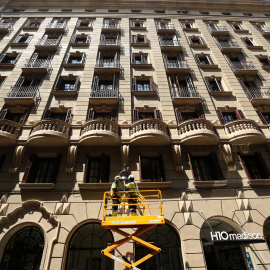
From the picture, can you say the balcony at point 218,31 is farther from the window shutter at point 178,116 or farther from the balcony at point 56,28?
the balcony at point 56,28

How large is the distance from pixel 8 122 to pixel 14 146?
5.30 ft

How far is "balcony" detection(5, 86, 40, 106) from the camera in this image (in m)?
13.4

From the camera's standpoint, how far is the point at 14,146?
37.6 ft

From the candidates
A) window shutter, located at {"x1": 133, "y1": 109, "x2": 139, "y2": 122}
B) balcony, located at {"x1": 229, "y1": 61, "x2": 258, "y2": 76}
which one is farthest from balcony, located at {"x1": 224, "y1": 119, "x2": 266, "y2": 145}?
balcony, located at {"x1": 229, "y1": 61, "x2": 258, "y2": 76}

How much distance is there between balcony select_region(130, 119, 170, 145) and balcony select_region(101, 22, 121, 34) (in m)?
14.7

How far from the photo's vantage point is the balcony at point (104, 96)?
1373cm

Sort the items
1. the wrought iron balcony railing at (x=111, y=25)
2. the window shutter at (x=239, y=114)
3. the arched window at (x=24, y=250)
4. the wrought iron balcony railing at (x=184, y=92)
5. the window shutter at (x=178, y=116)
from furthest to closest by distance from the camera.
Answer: the wrought iron balcony railing at (x=111, y=25), the wrought iron balcony railing at (x=184, y=92), the window shutter at (x=239, y=114), the window shutter at (x=178, y=116), the arched window at (x=24, y=250)

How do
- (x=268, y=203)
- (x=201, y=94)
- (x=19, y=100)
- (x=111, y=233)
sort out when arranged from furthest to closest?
(x=201, y=94)
(x=19, y=100)
(x=268, y=203)
(x=111, y=233)

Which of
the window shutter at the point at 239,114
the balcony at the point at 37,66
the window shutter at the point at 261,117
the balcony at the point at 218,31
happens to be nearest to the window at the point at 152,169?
the window shutter at the point at 239,114

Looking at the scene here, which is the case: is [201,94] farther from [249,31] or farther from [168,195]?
[249,31]

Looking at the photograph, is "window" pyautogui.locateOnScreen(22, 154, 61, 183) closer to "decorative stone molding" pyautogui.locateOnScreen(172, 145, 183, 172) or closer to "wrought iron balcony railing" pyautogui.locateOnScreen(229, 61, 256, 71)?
"decorative stone molding" pyautogui.locateOnScreen(172, 145, 183, 172)

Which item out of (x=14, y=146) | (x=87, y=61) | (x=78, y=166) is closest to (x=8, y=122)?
(x=14, y=146)

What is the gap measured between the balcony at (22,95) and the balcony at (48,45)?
5.94m

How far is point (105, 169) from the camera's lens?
11.1m
